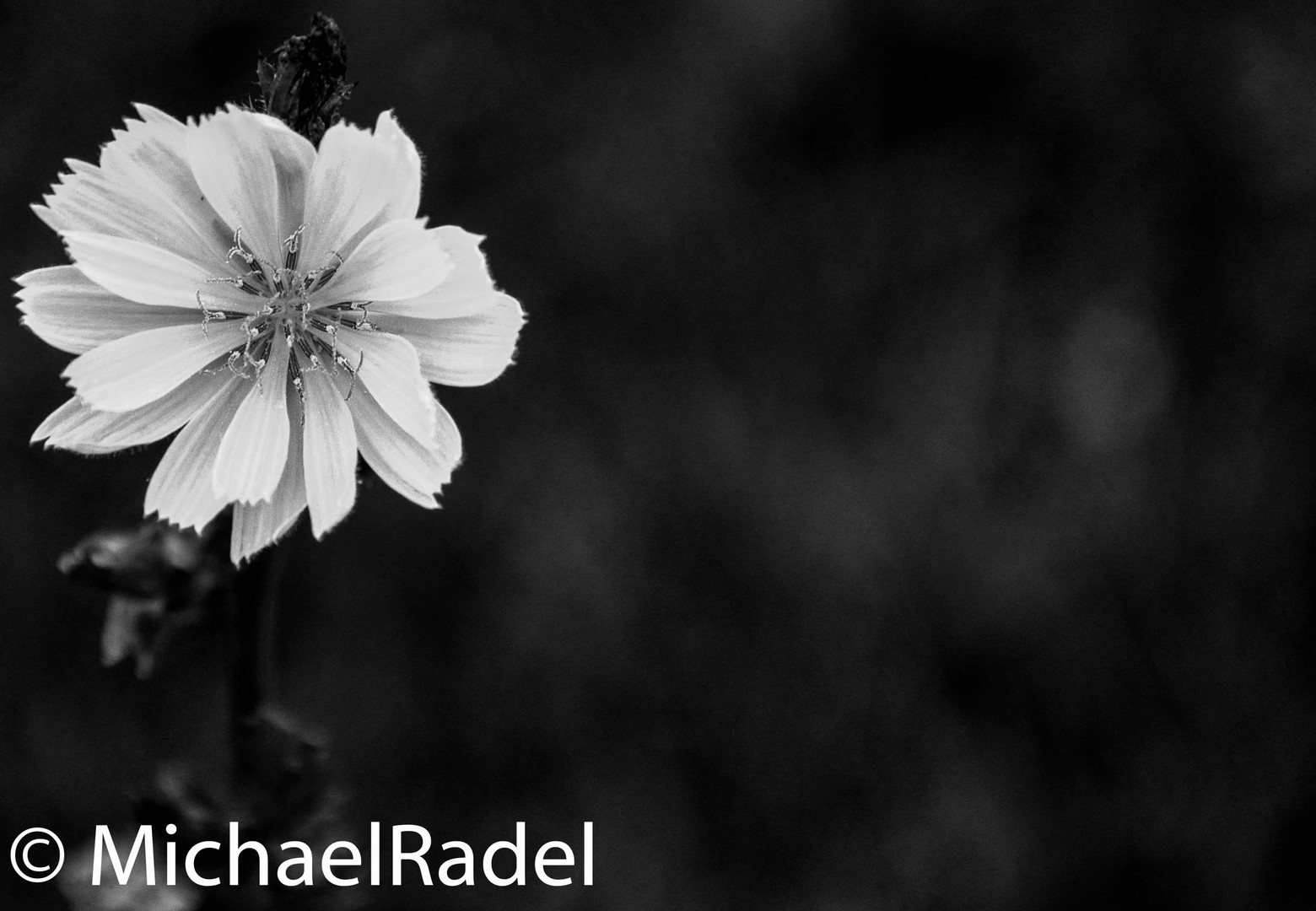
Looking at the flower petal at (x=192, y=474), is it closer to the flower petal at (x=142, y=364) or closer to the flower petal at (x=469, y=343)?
the flower petal at (x=142, y=364)

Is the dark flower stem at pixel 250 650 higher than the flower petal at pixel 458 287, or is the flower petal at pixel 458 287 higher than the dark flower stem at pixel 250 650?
the flower petal at pixel 458 287

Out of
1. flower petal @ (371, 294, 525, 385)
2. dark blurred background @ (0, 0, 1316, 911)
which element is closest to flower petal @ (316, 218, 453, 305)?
flower petal @ (371, 294, 525, 385)

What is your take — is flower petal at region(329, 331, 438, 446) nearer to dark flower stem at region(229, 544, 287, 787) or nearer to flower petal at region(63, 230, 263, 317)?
flower petal at region(63, 230, 263, 317)

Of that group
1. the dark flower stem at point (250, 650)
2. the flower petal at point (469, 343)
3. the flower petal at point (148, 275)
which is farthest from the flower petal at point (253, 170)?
the dark flower stem at point (250, 650)

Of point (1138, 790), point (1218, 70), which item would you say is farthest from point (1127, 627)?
point (1218, 70)

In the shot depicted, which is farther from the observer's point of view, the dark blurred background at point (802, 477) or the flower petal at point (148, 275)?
the dark blurred background at point (802, 477)

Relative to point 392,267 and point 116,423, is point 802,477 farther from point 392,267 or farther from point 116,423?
point 116,423

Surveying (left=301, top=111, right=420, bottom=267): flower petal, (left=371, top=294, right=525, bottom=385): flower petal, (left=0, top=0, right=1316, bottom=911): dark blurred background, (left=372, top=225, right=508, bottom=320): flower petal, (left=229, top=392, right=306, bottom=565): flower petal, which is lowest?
(left=229, top=392, right=306, bottom=565): flower petal
